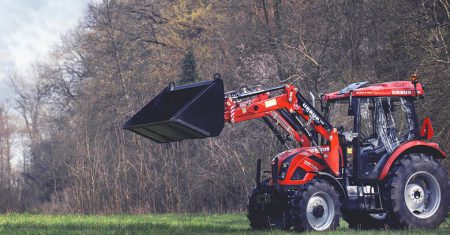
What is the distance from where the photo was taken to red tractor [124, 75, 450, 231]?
12344 millimetres

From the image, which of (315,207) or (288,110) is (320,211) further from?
(288,110)

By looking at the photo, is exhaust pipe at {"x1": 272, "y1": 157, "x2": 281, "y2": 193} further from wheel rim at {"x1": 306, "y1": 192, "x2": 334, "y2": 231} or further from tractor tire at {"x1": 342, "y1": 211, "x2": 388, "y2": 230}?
tractor tire at {"x1": 342, "y1": 211, "x2": 388, "y2": 230}

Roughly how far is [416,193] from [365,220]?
1372 mm

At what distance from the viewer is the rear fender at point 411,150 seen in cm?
1303

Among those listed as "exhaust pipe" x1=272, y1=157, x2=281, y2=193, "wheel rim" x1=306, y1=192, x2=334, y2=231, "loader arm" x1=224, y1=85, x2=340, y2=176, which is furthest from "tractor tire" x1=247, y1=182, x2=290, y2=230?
"loader arm" x1=224, y1=85, x2=340, y2=176

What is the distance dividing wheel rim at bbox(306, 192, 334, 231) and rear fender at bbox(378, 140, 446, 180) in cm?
129

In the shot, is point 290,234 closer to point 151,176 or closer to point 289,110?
point 289,110

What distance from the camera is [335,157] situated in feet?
42.9

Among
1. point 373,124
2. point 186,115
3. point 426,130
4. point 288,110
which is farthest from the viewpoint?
point 373,124

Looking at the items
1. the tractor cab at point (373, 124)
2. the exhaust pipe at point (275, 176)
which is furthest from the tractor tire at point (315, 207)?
the tractor cab at point (373, 124)

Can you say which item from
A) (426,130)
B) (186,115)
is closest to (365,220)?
(426,130)

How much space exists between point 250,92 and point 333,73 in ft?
59.2

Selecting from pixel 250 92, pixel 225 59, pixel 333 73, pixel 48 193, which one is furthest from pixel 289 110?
pixel 48 193

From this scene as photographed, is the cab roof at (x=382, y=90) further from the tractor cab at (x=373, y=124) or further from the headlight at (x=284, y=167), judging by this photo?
the headlight at (x=284, y=167)
